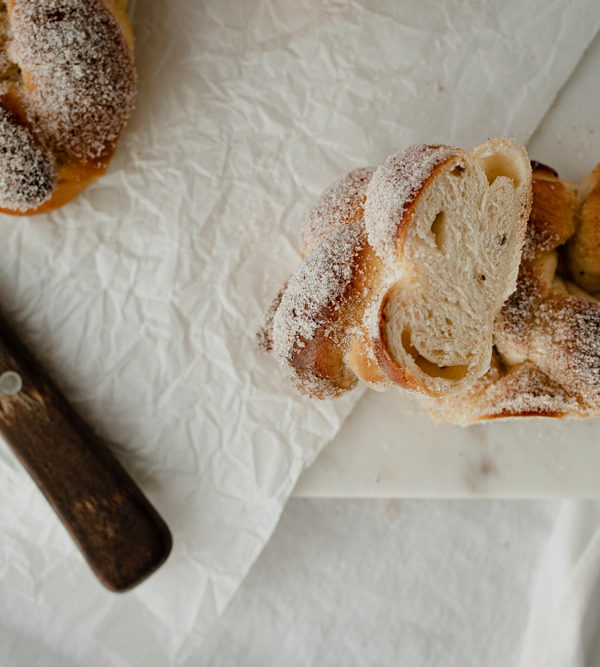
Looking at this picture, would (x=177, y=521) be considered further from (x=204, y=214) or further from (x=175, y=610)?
(x=204, y=214)

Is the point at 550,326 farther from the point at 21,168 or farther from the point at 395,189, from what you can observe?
the point at 21,168

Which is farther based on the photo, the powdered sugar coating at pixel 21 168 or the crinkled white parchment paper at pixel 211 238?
the crinkled white parchment paper at pixel 211 238

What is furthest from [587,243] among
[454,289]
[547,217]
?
[454,289]

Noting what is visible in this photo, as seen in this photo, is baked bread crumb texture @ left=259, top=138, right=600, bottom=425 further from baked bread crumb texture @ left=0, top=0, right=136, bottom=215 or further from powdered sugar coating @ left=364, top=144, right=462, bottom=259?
baked bread crumb texture @ left=0, top=0, right=136, bottom=215

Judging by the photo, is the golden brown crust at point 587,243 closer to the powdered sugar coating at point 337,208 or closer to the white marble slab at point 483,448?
the white marble slab at point 483,448

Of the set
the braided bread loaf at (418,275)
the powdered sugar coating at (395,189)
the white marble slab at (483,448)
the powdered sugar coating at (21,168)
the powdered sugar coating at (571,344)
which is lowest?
the white marble slab at (483,448)

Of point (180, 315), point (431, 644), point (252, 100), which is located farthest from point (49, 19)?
point (431, 644)

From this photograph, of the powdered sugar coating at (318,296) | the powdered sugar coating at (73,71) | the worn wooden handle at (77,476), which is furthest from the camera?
the worn wooden handle at (77,476)

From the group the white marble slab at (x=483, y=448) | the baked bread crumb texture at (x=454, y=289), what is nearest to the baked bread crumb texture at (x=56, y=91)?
the baked bread crumb texture at (x=454, y=289)
